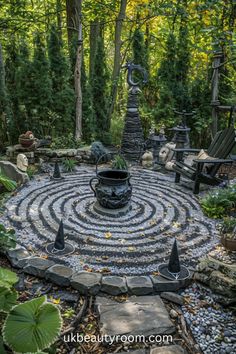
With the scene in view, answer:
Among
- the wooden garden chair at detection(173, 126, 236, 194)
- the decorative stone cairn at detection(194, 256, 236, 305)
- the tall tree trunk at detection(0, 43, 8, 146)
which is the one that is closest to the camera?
the decorative stone cairn at detection(194, 256, 236, 305)

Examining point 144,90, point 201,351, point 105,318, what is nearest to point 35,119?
point 144,90

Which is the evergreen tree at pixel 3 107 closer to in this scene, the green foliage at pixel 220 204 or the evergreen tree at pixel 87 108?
the evergreen tree at pixel 87 108

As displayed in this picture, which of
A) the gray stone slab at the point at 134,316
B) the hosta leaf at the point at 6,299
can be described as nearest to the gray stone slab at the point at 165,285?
the gray stone slab at the point at 134,316

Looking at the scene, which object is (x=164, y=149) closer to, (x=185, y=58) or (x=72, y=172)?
(x=72, y=172)

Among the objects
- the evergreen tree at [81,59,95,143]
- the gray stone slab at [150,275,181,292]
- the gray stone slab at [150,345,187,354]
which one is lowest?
the gray stone slab at [150,275,181,292]

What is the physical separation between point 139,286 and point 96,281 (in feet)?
1.31

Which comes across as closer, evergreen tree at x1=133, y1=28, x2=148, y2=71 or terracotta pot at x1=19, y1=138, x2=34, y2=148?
terracotta pot at x1=19, y1=138, x2=34, y2=148

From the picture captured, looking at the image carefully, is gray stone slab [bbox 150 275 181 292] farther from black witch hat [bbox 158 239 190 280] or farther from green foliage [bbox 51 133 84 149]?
green foliage [bbox 51 133 84 149]

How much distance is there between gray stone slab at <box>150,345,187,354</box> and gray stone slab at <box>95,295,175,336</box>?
0.15 metres

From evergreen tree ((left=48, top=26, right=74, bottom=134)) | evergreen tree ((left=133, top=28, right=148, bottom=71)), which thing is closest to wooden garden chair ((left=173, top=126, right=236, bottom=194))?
evergreen tree ((left=48, top=26, right=74, bottom=134))

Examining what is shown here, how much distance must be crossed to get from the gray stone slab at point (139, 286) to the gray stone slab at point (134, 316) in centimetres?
7

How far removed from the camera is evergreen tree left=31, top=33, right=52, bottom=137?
764cm

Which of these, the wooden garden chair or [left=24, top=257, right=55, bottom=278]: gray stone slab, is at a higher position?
the wooden garden chair

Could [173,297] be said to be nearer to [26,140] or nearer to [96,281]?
[96,281]
